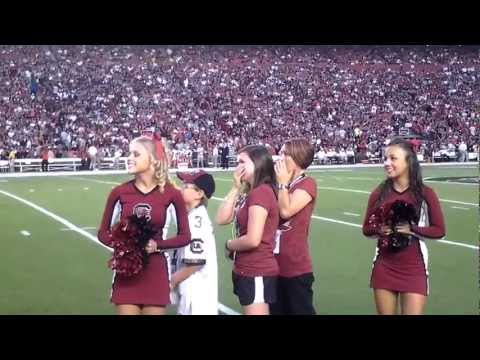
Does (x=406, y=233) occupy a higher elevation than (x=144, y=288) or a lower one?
higher

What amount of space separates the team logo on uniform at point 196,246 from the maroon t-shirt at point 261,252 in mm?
180

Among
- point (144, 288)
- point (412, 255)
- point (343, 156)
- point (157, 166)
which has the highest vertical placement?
point (157, 166)

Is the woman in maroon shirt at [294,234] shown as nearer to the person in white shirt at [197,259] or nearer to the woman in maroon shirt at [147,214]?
the person in white shirt at [197,259]

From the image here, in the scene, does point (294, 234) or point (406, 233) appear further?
point (294, 234)

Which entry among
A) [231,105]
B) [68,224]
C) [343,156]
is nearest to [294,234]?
[68,224]

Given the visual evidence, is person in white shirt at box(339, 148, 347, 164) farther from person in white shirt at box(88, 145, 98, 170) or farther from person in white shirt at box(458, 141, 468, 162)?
person in white shirt at box(88, 145, 98, 170)

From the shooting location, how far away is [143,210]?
3.16 meters

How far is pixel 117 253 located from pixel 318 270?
356 centimetres

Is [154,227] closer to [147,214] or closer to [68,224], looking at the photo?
[147,214]

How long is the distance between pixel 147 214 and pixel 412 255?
1312 millimetres

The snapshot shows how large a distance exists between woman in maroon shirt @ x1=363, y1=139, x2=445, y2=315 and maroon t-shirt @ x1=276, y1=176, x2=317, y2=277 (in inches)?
12.5
